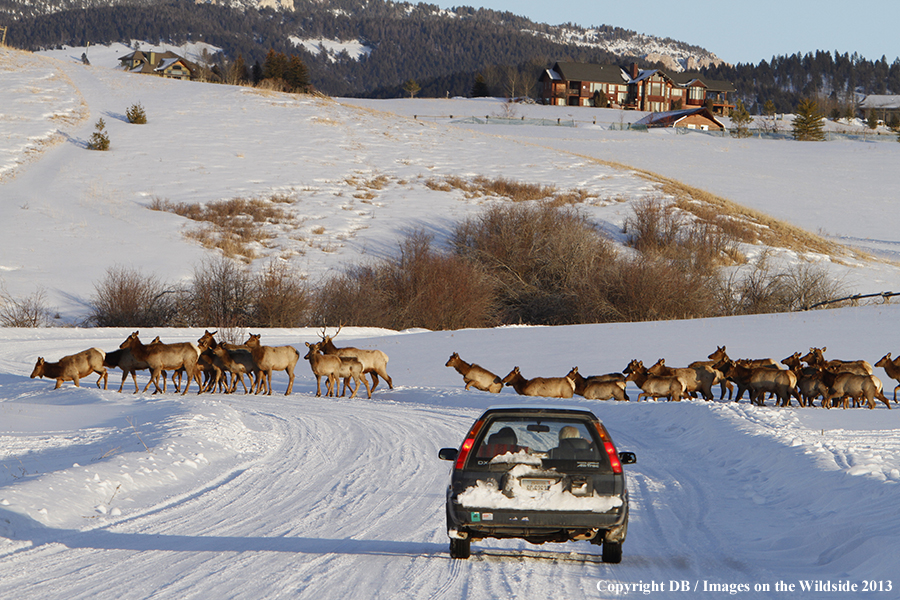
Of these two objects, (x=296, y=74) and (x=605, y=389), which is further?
(x=296, y=74)

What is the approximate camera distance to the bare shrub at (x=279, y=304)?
36.2m

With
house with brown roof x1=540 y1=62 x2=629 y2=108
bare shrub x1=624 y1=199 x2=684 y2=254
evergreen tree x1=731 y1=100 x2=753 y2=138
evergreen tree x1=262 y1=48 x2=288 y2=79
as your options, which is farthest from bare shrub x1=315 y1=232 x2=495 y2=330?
house with brown roof x1=540 y1=62 x2=629 y2=108

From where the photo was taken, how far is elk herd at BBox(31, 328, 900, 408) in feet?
60.3

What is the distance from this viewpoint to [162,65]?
183625 mm

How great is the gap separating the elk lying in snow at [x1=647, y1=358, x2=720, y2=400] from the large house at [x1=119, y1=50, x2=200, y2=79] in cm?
16144

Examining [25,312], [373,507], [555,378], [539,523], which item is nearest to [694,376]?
[555,378]

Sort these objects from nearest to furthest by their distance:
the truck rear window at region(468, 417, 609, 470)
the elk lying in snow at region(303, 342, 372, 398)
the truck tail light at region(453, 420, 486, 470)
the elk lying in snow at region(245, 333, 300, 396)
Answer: the truck rear window at region(468, 417, 609, 470) → the truck tail light at region(453, 420, 486, 470) → the elk lying in snow at region(303, 342, 372, 398) → the elk lying in snow at region(245, 333, 300, 396)

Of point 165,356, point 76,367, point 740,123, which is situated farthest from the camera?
point 740,123

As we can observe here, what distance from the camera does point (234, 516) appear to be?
8.30 metres

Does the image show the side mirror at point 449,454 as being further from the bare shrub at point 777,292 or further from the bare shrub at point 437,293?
the bare shrub at point 777,292

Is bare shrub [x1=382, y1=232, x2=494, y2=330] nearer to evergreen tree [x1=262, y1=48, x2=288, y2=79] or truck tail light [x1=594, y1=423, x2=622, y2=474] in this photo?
truck tail light [x1=594, y1=423, x2=622, y2=474]

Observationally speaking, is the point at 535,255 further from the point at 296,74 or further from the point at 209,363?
the point at 296,74

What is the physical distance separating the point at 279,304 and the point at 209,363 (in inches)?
633

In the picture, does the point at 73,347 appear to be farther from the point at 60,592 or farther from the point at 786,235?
the point at 786,235
